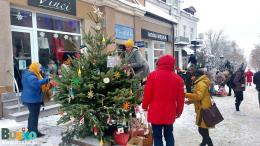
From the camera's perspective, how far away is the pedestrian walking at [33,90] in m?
5.69

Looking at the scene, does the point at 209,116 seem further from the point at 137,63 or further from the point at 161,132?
the point at 137,63

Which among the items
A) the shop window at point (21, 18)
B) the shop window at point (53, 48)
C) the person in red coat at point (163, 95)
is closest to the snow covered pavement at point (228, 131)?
the person in red coat at point (163, 95)

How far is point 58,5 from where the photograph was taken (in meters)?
10.4

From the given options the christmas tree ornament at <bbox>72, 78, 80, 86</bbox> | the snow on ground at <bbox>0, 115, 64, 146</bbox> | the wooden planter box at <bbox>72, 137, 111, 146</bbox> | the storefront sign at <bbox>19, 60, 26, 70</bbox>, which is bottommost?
the snow on ground at <bbox>0, 115, 64, 146</bbox>

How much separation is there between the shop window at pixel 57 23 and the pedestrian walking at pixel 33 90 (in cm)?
456

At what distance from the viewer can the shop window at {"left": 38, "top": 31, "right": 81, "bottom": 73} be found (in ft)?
33.0

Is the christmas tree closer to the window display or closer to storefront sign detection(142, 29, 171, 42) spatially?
the window display

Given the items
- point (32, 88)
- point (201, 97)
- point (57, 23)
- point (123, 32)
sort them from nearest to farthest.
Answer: point (201, 97), point (32, 88), point (57, 23), point (123, 32)

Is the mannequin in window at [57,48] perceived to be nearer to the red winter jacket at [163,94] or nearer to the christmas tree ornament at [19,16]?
the christmas tree ornament at [19,16]

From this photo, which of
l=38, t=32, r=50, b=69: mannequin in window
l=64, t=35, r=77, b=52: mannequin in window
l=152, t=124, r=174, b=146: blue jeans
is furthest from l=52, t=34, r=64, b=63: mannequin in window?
l=152, t=124, r=174, b=146: blue jeans

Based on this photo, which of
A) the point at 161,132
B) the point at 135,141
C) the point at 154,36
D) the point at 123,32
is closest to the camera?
the point at 161,132

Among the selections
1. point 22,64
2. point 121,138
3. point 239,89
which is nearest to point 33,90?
point 121,138

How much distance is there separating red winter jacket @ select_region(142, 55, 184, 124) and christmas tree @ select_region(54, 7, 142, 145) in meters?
1.00

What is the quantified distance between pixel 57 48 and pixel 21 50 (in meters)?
1.84
